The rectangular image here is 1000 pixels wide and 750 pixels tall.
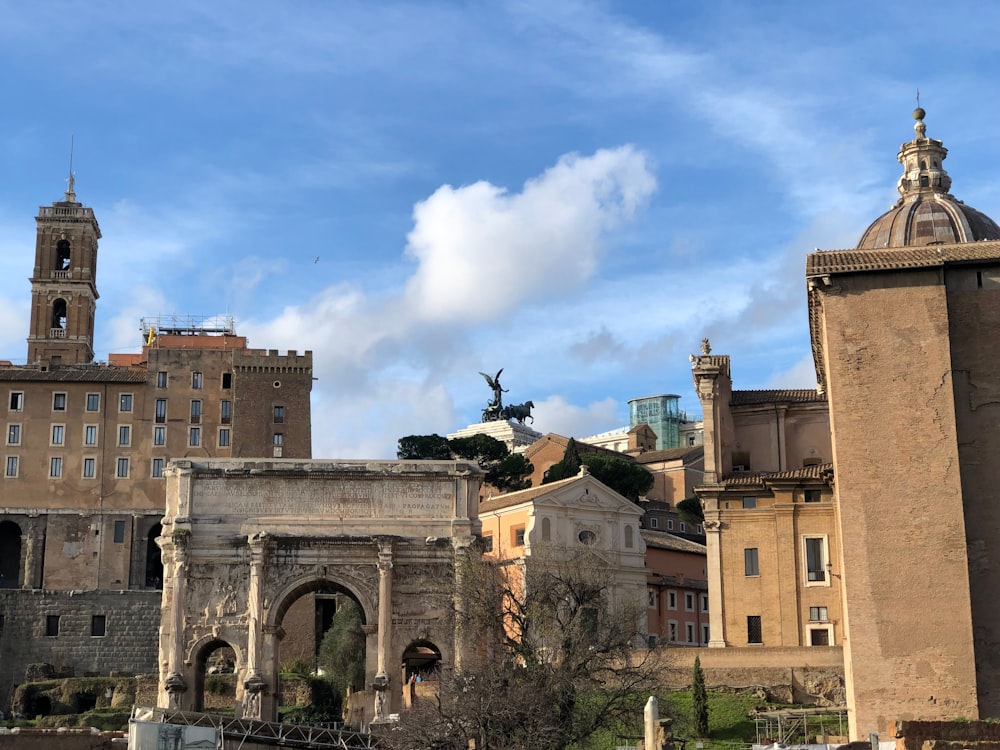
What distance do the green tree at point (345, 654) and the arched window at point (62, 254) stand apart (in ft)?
115

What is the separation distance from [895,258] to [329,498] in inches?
850

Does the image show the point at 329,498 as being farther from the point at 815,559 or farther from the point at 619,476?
the point at 619,476

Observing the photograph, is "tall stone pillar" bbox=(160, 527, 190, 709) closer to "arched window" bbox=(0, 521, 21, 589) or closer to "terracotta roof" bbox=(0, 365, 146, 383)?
"arched window" bbox=(0, 521, 21, 589)

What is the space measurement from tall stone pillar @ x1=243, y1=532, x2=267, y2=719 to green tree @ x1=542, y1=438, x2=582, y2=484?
3948cm

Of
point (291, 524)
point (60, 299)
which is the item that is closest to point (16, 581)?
point (60, 299)

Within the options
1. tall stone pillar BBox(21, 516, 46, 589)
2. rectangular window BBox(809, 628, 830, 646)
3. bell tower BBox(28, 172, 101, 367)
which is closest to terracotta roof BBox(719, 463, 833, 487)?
rectangular window BBox(809, 628, 830, 646)

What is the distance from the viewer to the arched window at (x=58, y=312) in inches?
3541

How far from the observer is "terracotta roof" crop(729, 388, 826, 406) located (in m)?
53.3

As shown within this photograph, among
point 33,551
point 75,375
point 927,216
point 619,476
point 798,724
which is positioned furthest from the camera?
point 619,476

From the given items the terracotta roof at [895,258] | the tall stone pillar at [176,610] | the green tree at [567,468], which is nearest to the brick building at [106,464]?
the green tree at [567,468]

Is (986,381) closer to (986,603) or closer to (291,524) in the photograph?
(986,603)

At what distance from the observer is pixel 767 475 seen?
51.0 metres

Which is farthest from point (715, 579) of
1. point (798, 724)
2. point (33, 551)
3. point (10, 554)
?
point (10, 554)

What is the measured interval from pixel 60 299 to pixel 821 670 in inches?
2334
